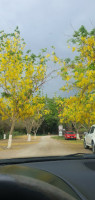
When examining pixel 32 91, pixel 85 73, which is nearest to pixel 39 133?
pixel 32 91

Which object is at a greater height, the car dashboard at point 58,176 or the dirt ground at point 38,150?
the car dashboard at point 58,176

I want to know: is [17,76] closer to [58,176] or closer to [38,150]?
[38,150]

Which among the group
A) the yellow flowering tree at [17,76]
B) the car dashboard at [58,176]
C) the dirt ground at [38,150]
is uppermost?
the yellow flowering tree at [17,76]

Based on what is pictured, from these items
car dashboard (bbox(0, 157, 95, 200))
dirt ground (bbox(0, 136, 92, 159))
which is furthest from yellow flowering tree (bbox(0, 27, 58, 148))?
car dashboard (bbox(0, 157, 95, 200))

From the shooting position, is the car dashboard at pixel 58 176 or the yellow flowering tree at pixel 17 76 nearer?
the car dashboard at pixel 58 176

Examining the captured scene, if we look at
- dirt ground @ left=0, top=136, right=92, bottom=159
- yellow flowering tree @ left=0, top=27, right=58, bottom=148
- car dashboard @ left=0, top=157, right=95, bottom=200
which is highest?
yellow flowering tree @ left=0, top=27, right=58, bottom=148

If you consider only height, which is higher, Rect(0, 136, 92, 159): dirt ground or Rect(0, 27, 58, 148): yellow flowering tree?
Rect(0, 27, 58, 148): yellow flowering tree

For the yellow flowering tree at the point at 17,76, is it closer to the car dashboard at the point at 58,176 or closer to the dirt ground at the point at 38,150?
the dirt ground at the point at 38,150

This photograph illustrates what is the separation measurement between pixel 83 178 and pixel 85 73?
A: 1550cm

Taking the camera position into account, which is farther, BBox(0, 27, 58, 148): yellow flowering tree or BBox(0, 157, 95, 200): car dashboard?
BBox(0, 27, 58, 148): yellow flowering tree

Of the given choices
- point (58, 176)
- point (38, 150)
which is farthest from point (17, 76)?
point (58, 176)

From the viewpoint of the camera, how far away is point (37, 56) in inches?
865

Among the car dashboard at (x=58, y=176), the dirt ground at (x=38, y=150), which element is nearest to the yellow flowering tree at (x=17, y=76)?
the dirt ground at (x=38, y=150)

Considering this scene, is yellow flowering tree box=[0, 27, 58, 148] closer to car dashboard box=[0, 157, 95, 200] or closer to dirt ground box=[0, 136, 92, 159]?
dirt ground box=[0, 136, 92, 159]
